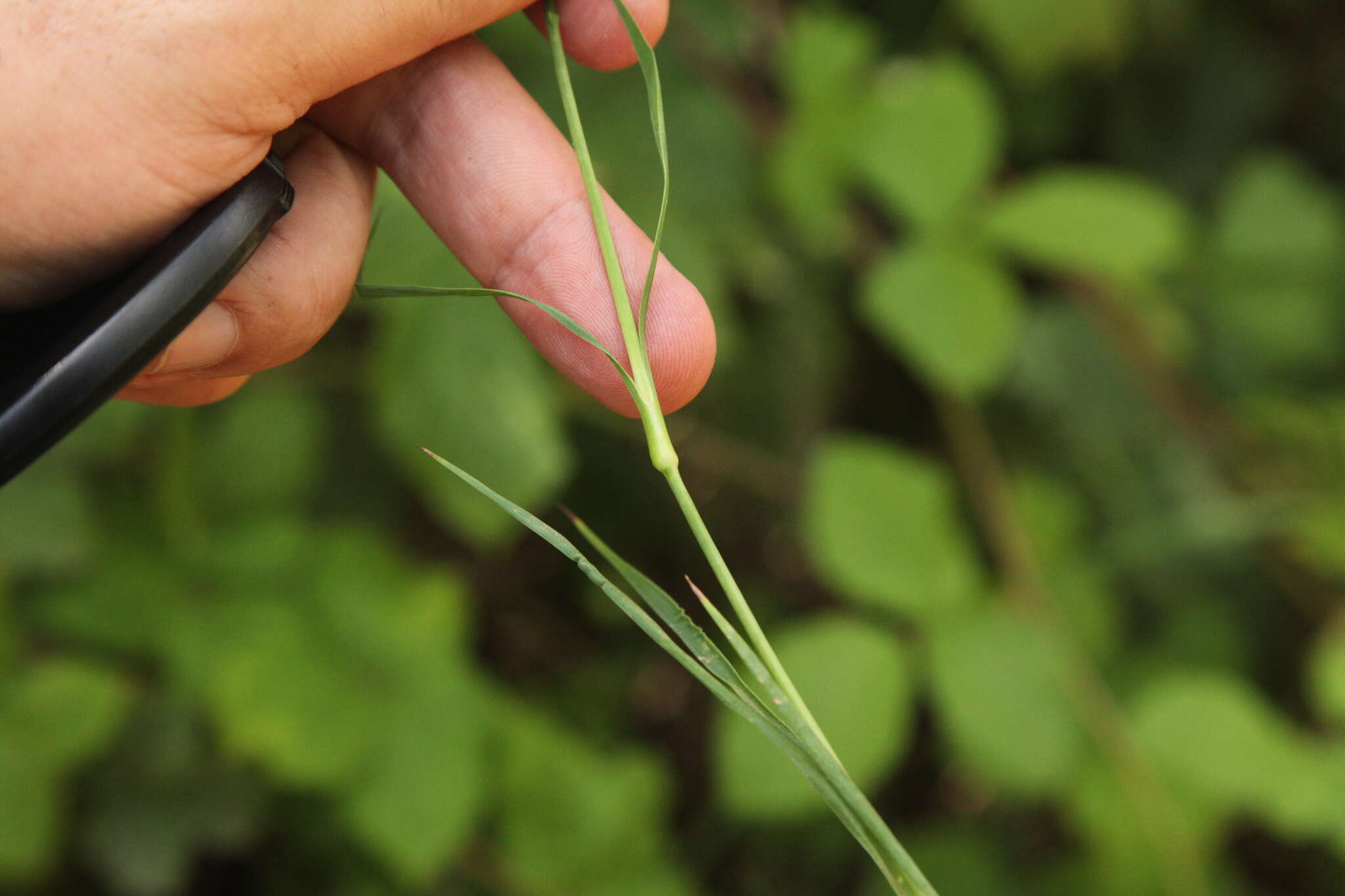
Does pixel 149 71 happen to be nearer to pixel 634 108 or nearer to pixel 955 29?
pixel 634 108

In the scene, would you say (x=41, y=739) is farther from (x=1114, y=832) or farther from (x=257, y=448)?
(x=1114, y=832)

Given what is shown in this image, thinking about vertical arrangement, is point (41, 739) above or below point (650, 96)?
below

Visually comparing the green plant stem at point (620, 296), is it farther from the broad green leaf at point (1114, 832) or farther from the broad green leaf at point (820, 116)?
the broad green leaf at point (1114, 832)

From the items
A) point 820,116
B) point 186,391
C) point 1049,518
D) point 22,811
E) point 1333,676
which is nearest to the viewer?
point 186,391

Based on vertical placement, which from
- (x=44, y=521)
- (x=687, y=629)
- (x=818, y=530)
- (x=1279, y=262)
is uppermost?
(x=44, y=521)

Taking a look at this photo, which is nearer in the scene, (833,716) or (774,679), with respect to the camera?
(774,679)

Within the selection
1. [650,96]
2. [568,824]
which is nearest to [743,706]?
[650,96]

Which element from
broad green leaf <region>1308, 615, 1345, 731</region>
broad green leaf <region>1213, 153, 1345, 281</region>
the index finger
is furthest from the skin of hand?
broad green leaf <region>1213, 153, 1345, 281</region>
